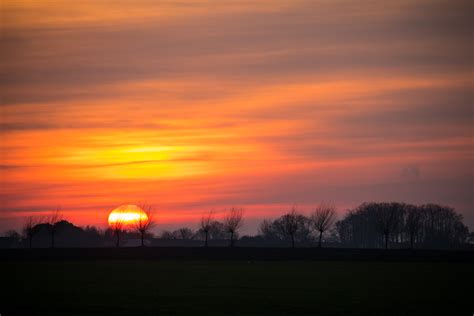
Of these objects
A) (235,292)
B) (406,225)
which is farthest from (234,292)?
(406,225)

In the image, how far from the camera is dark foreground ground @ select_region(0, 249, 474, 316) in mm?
34406

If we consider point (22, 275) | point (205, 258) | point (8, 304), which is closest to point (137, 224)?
point (205, 258)

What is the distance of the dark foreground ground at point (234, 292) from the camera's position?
34.4m

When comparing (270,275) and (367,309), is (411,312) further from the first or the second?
(270,275)

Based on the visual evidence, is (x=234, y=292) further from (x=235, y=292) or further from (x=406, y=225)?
(x=406, y=225)

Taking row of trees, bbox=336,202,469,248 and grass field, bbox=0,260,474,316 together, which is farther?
row of trees, bbox=336,202,469,248

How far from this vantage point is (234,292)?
4247 centimetres

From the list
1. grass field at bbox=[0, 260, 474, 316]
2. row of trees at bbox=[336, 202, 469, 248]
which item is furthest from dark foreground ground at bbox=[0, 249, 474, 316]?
row of trees at bbox=[336, 202, 469, 248]

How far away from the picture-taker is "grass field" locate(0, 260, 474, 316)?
34469 millimetres

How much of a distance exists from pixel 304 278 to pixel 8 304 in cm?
2444

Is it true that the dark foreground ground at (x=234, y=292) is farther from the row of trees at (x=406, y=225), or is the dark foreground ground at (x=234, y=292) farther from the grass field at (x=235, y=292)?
the row of trees at (x=406, y=225)

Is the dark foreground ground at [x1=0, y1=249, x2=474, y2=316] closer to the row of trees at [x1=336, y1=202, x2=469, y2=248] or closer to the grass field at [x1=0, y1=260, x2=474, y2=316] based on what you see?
the grass field at [x1=0, y1=260, x2=474, y2=316]

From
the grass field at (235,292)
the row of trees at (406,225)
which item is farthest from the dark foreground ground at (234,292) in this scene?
the row of trees at (406,225)

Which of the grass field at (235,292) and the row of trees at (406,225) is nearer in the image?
the grass field at (235,292)
